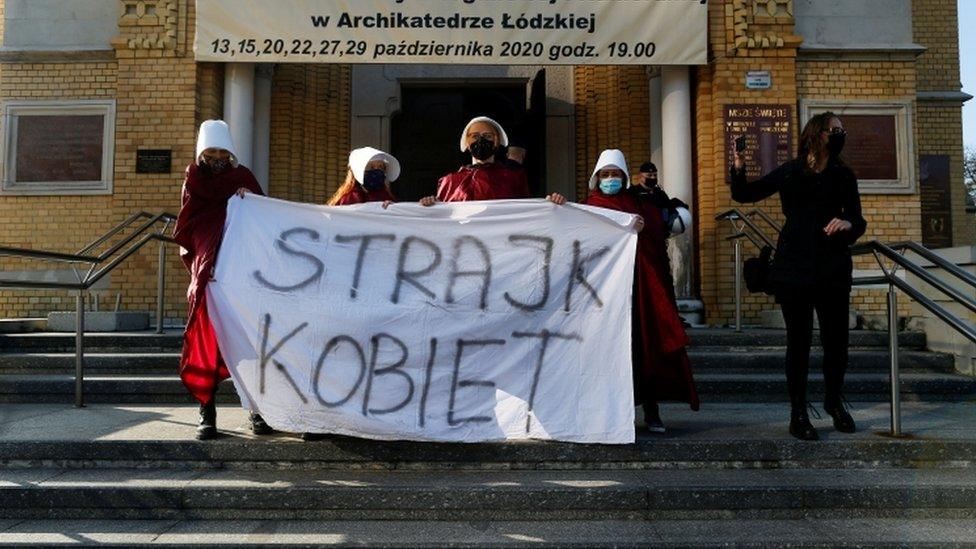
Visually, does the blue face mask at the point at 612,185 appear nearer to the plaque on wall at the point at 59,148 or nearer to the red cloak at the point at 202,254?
the red cloak at the point at 202,254

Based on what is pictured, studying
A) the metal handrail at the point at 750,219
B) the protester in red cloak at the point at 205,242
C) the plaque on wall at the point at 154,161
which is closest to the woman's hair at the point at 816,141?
the metal handrail at the point at 750,219

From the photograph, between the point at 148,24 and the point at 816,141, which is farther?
the point at 148,24

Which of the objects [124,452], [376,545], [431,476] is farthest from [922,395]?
[124,452]

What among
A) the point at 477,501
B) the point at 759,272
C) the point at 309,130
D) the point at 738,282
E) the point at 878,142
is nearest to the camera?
the point at 477,501

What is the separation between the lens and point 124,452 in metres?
4.45

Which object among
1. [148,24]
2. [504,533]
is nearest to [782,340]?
[504,533]

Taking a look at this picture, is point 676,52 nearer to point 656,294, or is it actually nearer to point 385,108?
point 385,108

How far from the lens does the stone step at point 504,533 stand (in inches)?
141

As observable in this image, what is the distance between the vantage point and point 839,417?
192 inches

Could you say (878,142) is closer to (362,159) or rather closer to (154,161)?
(362,159)

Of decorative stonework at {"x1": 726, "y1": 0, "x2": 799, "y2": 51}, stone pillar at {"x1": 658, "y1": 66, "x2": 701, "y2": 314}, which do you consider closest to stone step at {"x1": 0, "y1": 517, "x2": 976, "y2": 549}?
stone pillar at {"x1": 658, "y1": 66, "x2": 701, "y2": 314}

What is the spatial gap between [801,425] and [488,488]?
195cm

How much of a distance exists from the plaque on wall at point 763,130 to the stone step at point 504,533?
6.03 metres

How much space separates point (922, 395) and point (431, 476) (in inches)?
165
